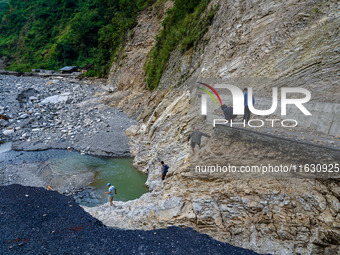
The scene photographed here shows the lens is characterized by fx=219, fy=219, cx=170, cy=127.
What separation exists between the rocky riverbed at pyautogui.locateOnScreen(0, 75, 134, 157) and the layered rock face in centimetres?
599

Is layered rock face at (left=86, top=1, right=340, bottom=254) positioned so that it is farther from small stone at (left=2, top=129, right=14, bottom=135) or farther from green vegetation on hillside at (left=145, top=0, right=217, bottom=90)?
small stone at (left=2, top=129, right=14, bottom=135)

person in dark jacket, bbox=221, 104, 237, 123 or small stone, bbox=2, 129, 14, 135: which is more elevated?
person in dark jacket, bbox=221, 104, 237, 123

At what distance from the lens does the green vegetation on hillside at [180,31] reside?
1311cm

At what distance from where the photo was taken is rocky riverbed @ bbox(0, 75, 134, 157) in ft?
49.0

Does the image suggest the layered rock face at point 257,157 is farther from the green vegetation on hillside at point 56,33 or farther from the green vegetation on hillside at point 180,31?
the green vegetation on hillside at point 56,33

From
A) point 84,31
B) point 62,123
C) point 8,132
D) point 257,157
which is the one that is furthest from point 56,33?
point 257,157

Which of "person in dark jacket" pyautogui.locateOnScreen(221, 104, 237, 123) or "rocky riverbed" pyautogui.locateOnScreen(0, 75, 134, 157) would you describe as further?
"rocky riverbed" pyautogui.locateOnScreen(0, 75, 134, 157)

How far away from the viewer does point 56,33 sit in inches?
2087

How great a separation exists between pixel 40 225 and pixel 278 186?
7.10 metres

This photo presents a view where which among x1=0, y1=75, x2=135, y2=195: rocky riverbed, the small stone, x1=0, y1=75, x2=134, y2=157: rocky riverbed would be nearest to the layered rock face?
x1=0, y1=75, x2=135, y2=195: rocky riverbed

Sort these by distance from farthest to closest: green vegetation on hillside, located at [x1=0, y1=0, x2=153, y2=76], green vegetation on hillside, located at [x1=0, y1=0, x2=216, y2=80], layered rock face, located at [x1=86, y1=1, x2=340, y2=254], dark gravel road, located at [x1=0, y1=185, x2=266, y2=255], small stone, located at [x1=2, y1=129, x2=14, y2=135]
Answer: green vegetation on hillside, located at [x1=0, y1=0, x2=153, y2=76], small stone, located at [x1=2, y1=129, x2=14, y2=135], green vegetation on hillside, located at [x1=0, y1=0, x2=216, y2=80], dark gravel road, located at [x1=0, y1=185, x2=266, y2=255], layered rock face, located at [x1=86, y1=1, x2=340, y2=254]

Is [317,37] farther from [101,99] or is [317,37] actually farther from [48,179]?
[101,99]

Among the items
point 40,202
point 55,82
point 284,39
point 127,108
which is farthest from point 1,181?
point 55,82

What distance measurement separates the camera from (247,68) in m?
8.46
